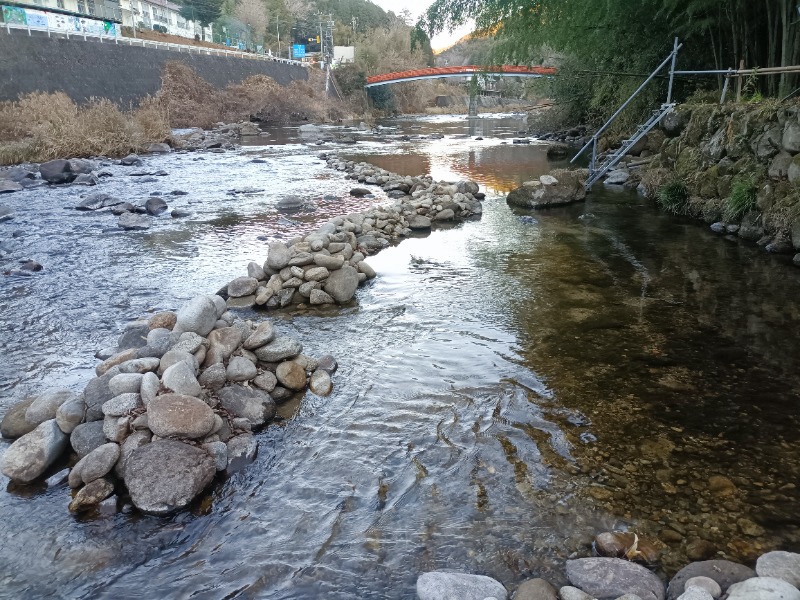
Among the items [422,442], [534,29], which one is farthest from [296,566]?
[534,29]

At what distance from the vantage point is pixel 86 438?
4.13 metres

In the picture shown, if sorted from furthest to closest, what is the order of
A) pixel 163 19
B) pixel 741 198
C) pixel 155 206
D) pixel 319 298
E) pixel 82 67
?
pixel 163 19, pixel 82 67, pixel 155 206, pixel 741 198, pixel 319 298

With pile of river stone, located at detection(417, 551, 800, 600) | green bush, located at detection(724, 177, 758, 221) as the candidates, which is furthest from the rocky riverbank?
green bush, located at detection(724, 177, 758, 221)

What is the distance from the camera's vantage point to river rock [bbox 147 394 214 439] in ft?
13.1

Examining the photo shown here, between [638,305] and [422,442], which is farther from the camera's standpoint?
[638,305]

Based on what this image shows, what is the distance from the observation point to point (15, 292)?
7.70 meters

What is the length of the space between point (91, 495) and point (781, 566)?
3874mm

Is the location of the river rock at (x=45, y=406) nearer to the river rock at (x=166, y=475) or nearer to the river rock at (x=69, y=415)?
the river rock at (x=69, y=415)

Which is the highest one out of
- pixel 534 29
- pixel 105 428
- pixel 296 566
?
pixel 534 29

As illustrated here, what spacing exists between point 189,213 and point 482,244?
6.49m

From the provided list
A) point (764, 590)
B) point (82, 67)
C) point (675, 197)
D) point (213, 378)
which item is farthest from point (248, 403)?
point (82, 67)

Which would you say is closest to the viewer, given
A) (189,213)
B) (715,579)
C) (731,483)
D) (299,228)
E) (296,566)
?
(715,579)

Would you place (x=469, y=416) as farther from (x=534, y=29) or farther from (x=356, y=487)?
(x=534, y=29)

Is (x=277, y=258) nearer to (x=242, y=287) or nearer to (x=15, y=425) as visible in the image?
(x=242, y=287)
